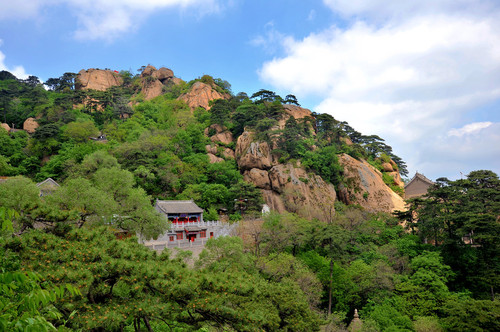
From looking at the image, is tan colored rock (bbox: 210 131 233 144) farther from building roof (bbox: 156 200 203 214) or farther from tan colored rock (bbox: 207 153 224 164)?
building roof (bbox: 156 200 203 214)

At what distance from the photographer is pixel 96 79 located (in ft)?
219

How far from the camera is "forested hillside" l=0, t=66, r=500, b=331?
8656mm

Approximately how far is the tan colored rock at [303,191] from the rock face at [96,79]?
4719 cm

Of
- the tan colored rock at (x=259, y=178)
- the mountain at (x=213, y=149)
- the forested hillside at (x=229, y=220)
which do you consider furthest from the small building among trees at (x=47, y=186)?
the tan colored rock at (x=259, y=178)

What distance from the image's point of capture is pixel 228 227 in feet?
98.2

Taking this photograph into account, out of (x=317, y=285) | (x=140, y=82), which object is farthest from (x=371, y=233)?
(x=140, y=82)

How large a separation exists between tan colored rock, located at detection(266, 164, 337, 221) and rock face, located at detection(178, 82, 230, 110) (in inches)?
888

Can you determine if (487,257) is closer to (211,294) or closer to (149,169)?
(211,294)

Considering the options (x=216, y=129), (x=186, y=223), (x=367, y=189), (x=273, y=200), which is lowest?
(x=186, y=223)

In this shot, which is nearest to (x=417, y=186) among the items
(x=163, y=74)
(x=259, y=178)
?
(x=259, y=178)

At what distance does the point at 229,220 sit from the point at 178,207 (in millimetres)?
5353

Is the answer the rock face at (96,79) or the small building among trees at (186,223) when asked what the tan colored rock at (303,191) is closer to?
the small building among trees at (186,223)

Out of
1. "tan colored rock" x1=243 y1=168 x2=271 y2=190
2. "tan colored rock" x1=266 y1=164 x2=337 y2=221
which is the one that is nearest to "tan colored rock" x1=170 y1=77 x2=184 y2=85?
"tan colored rock" x1=243 y1=168 x2=271 y2=190

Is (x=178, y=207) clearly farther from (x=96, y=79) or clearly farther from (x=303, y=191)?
(x=96, y=79)
